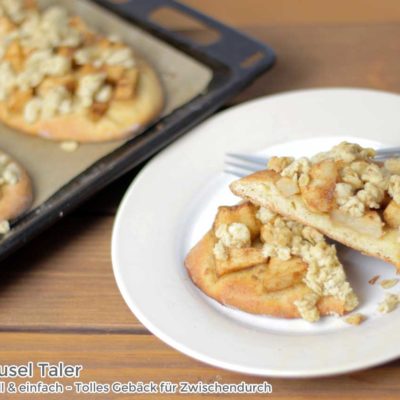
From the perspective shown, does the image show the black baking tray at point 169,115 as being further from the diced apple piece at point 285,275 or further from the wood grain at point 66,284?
the diced apple piece at point 285,275

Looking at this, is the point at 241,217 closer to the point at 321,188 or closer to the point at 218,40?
the point at 321,188

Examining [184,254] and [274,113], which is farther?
[274,113]

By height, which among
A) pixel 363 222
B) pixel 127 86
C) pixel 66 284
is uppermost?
pixel 363 222

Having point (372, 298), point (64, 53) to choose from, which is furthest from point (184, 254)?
point (64, 53)

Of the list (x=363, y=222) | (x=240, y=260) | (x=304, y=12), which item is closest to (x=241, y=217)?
(x=240, y=260)

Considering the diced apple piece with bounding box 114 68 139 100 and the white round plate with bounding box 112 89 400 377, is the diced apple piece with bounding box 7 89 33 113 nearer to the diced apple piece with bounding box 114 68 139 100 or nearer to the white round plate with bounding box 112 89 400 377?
the diced apple piece with bounding box 114 68 139 100

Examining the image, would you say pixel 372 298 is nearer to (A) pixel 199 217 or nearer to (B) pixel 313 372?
(B) pixel 313 372

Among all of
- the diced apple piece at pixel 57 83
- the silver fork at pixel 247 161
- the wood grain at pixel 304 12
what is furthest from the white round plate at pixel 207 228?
the wood grain at pixel 304 12
